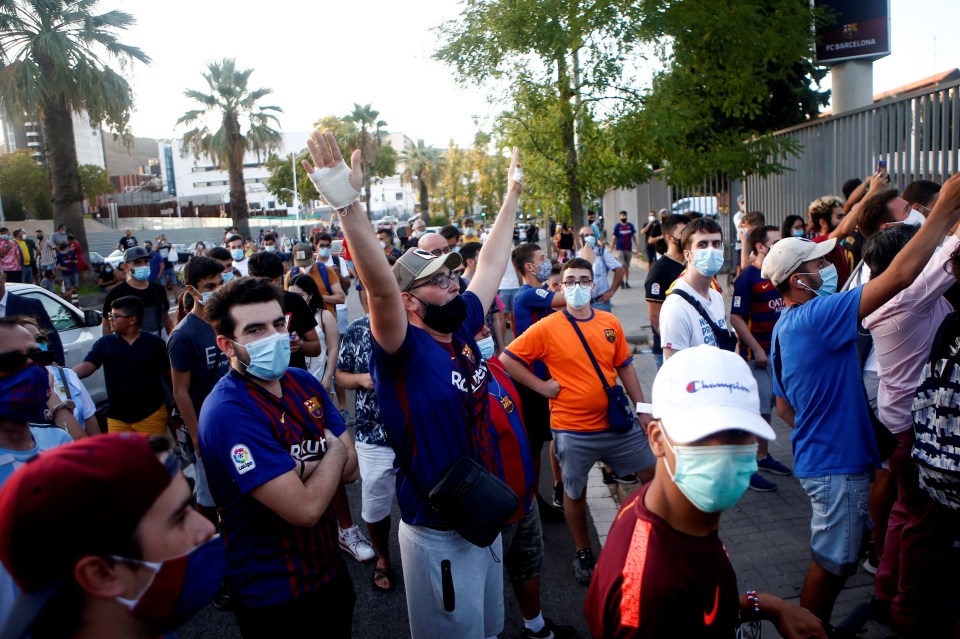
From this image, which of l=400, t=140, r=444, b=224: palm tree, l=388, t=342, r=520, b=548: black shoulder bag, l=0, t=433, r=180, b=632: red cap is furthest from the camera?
l=400, t=140, r=444, b=224: palm tree

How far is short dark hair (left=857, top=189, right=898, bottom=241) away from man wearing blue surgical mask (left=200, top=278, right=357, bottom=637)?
4150mm

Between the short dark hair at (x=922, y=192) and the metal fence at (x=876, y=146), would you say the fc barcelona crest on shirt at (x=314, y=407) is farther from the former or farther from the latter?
the metal fence at (x=876, y=146)

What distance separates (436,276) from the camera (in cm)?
308

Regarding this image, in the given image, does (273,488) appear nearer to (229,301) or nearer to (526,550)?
(229,301)

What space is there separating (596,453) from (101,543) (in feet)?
11.5

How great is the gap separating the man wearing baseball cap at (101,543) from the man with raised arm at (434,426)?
108 centimetres

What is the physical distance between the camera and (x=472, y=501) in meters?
2.76

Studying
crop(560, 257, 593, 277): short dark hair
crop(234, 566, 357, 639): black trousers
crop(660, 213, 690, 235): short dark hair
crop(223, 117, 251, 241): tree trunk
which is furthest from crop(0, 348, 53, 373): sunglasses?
crop(223, 117, 251, 241): tree trunk

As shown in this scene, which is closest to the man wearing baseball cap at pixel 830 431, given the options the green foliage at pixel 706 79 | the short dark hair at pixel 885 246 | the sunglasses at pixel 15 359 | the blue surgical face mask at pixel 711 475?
the short dark hair at pixel 885 246

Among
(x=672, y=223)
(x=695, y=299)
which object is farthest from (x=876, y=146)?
(x=695, y=299)

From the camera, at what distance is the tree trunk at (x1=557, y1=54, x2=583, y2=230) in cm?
984

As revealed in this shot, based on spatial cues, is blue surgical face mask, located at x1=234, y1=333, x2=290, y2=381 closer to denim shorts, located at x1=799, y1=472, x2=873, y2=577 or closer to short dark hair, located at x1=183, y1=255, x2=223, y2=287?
short dark hair, located at x1=183, y1=255, x2=223, y2=287

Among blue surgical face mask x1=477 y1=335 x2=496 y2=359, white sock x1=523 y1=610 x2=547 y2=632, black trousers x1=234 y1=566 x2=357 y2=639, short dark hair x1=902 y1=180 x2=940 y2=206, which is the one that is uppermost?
short dark hair x1=902 y1=180 x2=940 y2=206

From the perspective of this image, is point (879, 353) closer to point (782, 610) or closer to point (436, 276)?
point (782, 610)
